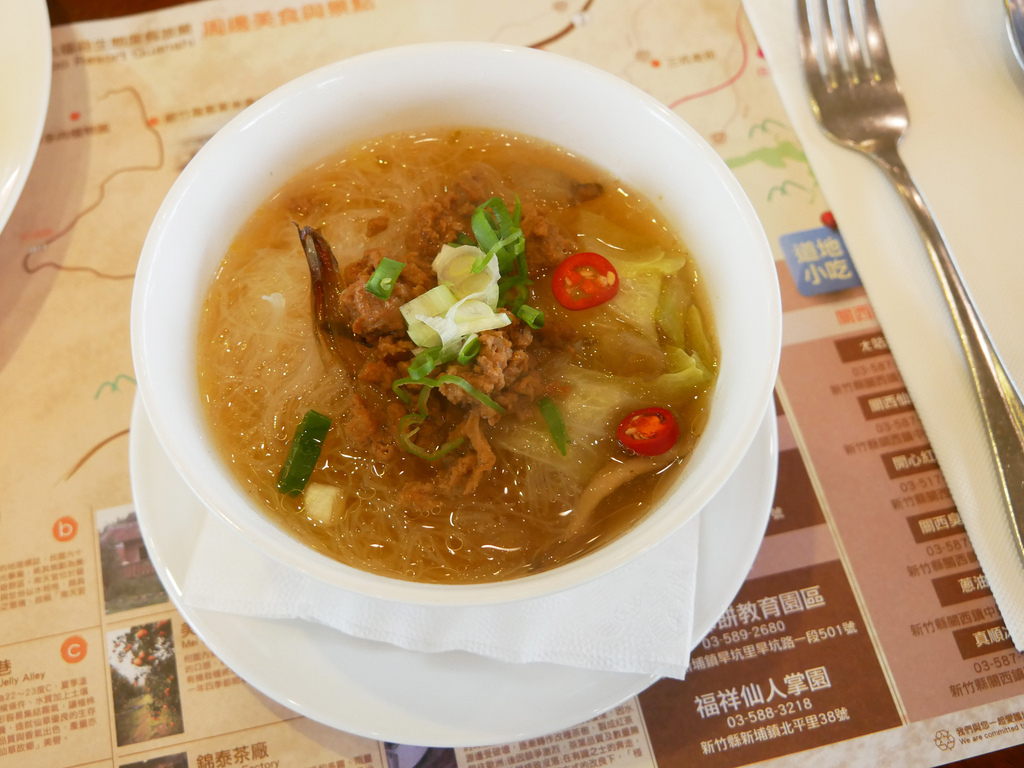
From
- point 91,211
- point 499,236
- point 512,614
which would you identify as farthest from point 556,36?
point 512,614

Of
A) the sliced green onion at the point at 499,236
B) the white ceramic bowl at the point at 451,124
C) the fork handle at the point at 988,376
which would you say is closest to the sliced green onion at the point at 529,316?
the sliced green onion at the point at 499,236

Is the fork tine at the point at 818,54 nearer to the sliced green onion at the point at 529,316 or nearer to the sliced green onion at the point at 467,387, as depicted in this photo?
the sliced green onion at the point at 529,316

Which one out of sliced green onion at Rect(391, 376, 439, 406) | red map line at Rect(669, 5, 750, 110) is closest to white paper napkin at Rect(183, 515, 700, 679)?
sliced green onion at Rect(391, 376, 439, 406)

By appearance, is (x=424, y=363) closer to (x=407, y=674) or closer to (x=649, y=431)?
(x=649, y=431)

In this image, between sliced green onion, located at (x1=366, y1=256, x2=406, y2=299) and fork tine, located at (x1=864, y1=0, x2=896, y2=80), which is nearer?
sliced green onion, located at (x1=366, y1=256, x2=406, y2=299)

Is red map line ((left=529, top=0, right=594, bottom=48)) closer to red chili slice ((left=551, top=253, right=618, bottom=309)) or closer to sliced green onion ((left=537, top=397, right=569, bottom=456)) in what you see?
red chili slice ((left=551, top=253, right=618, bottom=309))

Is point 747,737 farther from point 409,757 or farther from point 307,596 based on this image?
point 307,596
